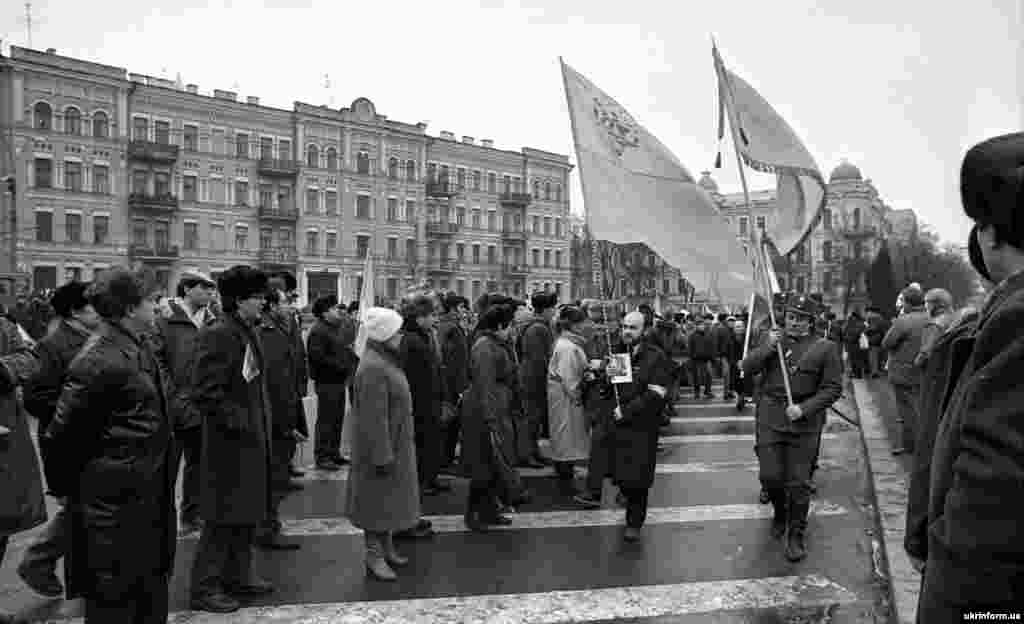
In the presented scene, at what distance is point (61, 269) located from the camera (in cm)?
4334

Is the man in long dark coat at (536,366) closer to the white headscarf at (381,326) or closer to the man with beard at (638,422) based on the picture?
the man with beard at (638,422)

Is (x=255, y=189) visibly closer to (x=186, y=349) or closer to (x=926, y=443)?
(x=186, y=349)

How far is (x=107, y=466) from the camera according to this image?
3.55 metres

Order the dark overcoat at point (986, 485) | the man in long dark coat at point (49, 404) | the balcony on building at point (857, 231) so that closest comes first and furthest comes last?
the dark overcoat at point (986, 485) < the man in long dark coat at point (49, 404) < the balcony on building at point (857, 231)

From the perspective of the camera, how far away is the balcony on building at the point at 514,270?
222 feet

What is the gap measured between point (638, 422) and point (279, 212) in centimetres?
5030

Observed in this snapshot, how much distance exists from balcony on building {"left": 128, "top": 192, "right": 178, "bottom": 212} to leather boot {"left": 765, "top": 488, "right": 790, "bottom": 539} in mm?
47965

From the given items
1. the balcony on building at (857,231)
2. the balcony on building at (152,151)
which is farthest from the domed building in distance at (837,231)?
the balcony on building at (152,151)

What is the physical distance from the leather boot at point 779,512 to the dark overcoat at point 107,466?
15.6 ft

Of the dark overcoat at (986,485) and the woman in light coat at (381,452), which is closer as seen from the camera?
the dark overcoat at (986,485)

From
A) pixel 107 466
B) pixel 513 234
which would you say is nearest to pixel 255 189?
pixel 513 234

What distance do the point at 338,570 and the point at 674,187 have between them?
16.2ft

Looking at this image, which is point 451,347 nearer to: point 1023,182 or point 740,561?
point 740,561

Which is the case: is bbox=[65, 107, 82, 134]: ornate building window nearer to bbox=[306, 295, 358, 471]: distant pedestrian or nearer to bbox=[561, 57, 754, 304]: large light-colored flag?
bbox=[306, 295, 358, 471]: distant pedestrian
